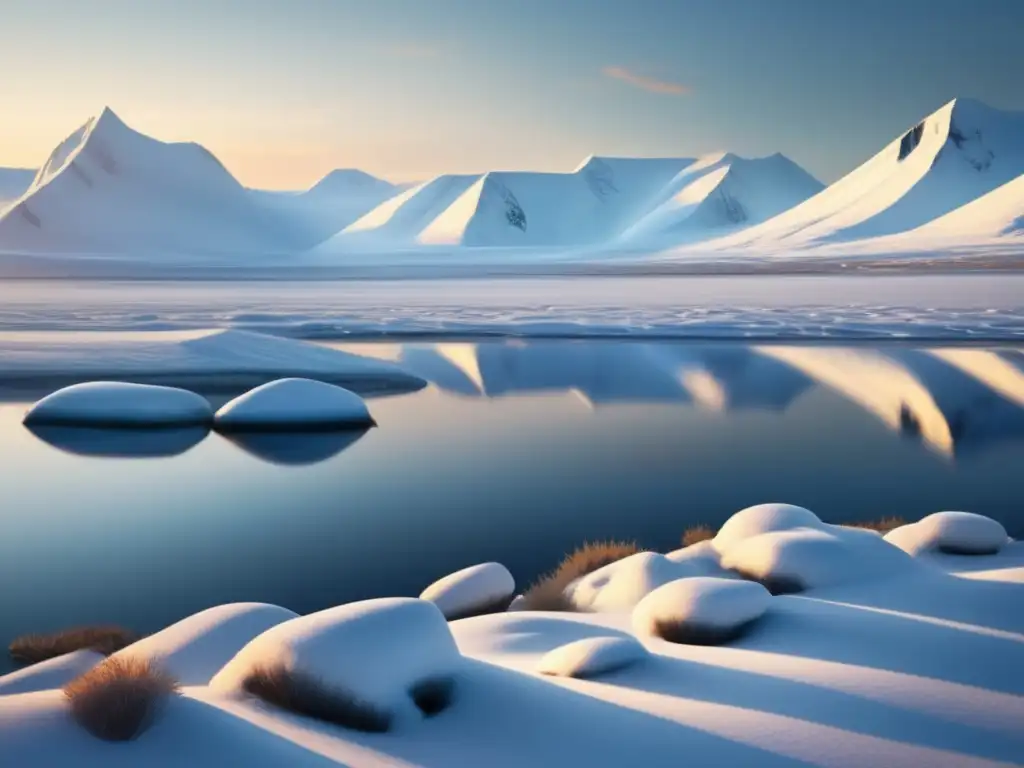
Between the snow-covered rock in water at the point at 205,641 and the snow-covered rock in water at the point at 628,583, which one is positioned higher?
the snow-covered rock in water at the point at 628,583

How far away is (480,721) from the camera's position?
3.35m

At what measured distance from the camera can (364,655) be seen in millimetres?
3324

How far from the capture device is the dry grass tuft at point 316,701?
327 centimetres

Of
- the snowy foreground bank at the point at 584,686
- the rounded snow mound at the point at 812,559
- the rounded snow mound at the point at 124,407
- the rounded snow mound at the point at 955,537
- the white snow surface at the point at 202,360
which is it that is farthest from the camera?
the white snow surface at the point at 202,360

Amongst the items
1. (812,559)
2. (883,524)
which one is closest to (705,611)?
(812,559)

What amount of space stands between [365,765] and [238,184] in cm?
20359

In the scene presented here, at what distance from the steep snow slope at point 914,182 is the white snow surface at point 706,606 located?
118 m

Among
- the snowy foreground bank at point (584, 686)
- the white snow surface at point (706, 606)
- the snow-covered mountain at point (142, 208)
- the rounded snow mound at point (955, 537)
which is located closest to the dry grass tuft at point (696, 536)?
the rounded snow mound at point (955, 537)

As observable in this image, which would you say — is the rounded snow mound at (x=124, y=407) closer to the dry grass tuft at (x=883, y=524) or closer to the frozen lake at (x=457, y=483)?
the frozen lake at (x=457, y=483)

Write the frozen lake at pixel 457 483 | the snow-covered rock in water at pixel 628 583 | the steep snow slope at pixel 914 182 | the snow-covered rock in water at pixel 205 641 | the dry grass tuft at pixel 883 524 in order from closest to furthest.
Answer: the snow-covered rock in water at pixel 205 641 → the snow-covered rock in water at pixel 628 583 → the frozen lake at pixel 457 483 → the dry grass tuft at pixel 883 524 → the steep snow slope at pixel 914 182

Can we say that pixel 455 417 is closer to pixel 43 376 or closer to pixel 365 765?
pixel 43 376

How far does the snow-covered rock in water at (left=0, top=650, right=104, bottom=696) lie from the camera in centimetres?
444

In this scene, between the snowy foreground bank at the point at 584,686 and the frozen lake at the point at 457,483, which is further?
the frozen lake at the point at 457,483

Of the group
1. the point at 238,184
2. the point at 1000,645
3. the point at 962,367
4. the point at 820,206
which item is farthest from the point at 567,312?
the point at 238,184
